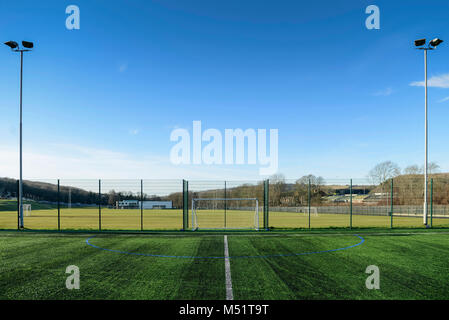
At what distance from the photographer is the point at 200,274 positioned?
5637mm

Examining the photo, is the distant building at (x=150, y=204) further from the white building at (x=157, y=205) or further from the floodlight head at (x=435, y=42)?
the floodlight head at (x=435, y=42)

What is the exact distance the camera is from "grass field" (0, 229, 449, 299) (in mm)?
4609

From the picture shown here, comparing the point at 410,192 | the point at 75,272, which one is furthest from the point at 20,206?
the point at 410,192

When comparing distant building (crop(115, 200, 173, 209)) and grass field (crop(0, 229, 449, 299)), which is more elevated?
grass field (crop(0, 229, 449, 299))

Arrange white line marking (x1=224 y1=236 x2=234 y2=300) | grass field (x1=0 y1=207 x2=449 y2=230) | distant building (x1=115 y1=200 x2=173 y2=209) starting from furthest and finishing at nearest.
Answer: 1. distant building (x1=115 y1=200 x2=173 y2=209)
2. grass field (x1=0 y1=207 x2=449 y2=230)
3. white line marking (x1=224 y1=236 x2=234 y2=300)

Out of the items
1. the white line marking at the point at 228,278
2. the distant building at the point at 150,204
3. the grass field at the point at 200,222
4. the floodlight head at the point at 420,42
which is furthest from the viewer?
the distant building at the point at 150,204

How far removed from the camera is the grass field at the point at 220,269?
4609 millimetres

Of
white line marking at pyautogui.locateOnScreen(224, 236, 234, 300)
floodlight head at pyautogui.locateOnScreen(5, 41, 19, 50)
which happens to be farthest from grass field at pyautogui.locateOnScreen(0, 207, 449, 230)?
floodlight head at pyautogui.locateOnScreen(5, 41, 19, 50)

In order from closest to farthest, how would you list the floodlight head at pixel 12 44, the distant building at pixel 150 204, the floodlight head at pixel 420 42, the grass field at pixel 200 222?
the floodlight head at pixel 12 44 → the floodlight head at pixel 420 42 → the grass field at pixel 200 222 → the distant building at pixel 150 204

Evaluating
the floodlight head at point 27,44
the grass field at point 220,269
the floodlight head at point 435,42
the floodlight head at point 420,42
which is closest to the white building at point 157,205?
the grass field at point 220,269

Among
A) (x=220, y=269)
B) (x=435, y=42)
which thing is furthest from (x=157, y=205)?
(x=435, y=42)

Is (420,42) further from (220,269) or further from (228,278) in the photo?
(228,278)

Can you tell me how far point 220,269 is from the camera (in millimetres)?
6004

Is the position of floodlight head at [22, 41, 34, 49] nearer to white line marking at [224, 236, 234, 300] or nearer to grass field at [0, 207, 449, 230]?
grass field at [0, 207, 449, 230]
